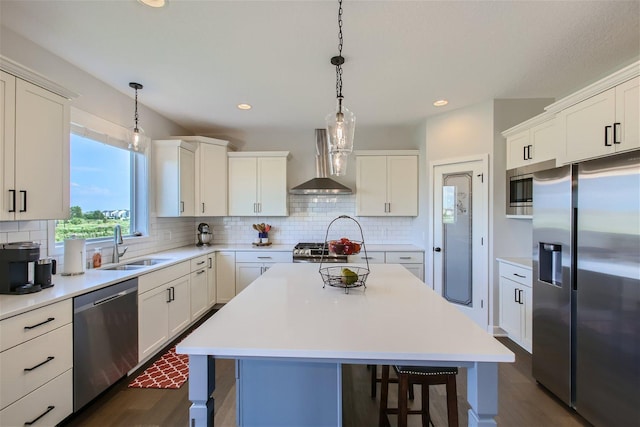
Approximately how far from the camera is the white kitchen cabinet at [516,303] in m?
2.74

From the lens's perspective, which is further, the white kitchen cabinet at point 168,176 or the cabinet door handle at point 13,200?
the white kitchen cabinet at point 168,176

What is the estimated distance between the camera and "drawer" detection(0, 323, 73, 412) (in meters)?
1.50

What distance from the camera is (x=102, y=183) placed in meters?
2.99

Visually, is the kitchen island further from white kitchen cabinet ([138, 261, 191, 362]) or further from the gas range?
the gas range

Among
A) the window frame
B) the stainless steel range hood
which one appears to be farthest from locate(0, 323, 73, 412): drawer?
the stainless steel range hood

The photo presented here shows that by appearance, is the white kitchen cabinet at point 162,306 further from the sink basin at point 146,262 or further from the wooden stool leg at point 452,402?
the wooden stool leg at point 452,402

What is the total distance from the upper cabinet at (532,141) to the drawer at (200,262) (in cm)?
385

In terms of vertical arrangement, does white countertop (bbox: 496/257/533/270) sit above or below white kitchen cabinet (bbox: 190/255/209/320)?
above

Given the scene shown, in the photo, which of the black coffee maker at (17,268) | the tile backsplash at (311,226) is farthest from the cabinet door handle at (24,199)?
the tile backsplash at (311,226)

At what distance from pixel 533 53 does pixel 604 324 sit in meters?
2.07

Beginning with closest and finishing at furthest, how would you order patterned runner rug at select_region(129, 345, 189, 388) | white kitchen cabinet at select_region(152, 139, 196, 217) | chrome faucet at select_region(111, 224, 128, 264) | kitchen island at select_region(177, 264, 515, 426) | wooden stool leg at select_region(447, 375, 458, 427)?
kitchen island at select_region(177, 264, 515, 426) → wooden stool leg at select_region(447, 375, 458, 427) → patterned runner rug at select_region(129, 345, 189, 388) → chrome faucet at select_region(111, 224, 128, 264) → white kitchen cabinet at select_region(152, 139, 196, 217)

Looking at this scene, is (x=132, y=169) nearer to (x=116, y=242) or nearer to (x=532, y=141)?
(x=116, y=242)

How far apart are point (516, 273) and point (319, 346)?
106 inches

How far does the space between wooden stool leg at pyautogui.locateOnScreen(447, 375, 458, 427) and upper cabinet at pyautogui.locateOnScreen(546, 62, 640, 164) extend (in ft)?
5.79
